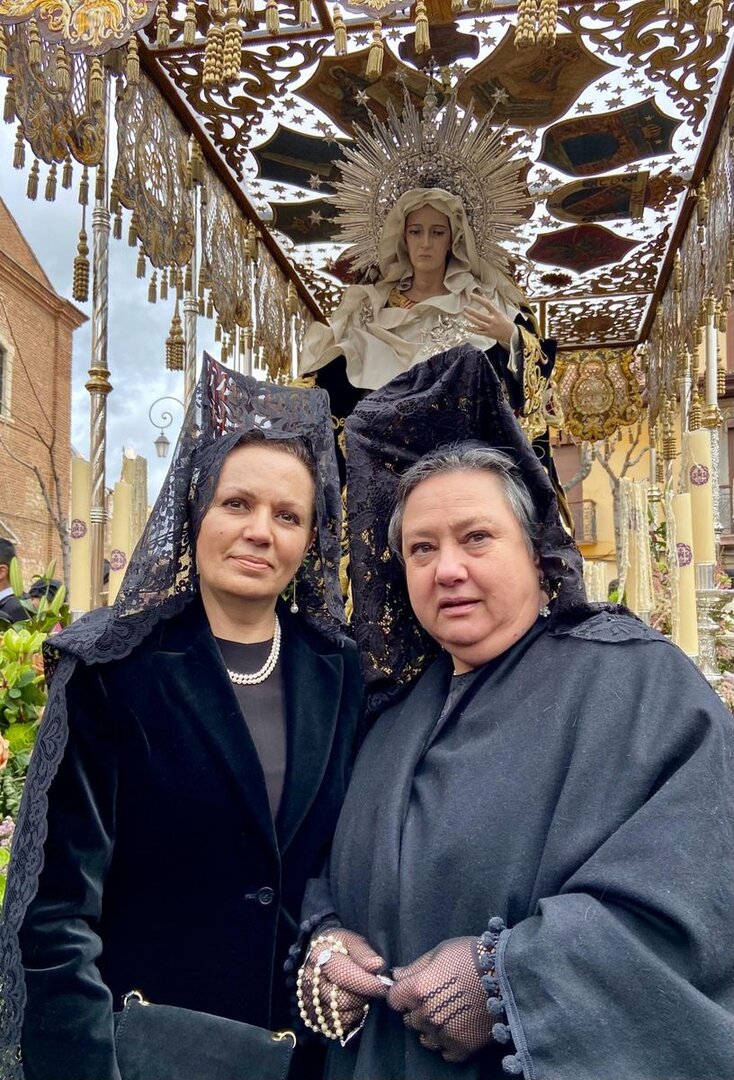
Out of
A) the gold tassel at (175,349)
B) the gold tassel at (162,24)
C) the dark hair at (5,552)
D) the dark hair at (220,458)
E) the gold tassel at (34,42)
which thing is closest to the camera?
the dark hair at (220,458)

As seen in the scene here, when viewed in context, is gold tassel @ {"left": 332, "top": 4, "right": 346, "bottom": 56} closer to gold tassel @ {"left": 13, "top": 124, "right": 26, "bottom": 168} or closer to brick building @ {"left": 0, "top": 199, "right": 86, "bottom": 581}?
gold tassel @ {"left": 13, "top": 124, "right": 26, "bottom": 168}

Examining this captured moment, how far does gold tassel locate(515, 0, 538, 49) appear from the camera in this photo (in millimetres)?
3271

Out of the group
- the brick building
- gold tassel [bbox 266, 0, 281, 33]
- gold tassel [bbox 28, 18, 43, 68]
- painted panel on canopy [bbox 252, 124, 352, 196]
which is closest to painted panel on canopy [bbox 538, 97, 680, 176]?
painted panel on canopy [bbox 252, 124, 352, 196]

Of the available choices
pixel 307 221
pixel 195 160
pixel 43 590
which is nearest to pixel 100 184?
pixel 195 160

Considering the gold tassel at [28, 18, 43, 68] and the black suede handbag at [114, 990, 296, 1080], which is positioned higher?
the gold tassel at [28, 18, 43, 68]

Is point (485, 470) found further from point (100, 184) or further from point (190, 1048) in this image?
point (100, 184)

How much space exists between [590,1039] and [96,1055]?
Answer: 0.79 metres

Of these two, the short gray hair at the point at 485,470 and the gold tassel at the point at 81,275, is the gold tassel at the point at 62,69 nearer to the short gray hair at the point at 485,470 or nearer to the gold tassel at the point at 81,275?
the gold tassel at the point at 81,275

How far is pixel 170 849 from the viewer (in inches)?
60.4

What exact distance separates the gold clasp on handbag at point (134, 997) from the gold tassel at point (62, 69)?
12.3 ft

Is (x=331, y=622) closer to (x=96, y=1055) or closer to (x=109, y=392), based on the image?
(x=96, y=1055)

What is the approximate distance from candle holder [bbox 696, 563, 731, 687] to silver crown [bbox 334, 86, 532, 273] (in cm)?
222

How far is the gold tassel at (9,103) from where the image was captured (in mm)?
3791

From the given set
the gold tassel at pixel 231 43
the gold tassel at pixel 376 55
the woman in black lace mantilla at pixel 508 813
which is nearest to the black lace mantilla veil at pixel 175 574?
the woman in black lace mantilla at pixel 508 813
